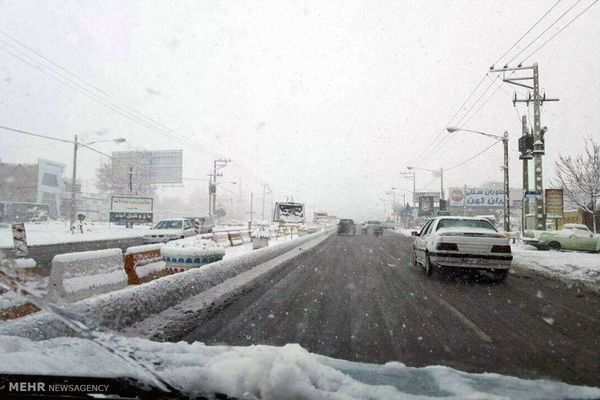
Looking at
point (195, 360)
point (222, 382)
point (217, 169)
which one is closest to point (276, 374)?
point (222, 382)

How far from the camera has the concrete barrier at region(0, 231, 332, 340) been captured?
3.36 meters

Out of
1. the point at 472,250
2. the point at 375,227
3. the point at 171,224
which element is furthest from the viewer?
the point at 375,227

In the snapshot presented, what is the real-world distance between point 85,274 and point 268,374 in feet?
12.3

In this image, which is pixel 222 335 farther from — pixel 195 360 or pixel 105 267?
pixel 105 267

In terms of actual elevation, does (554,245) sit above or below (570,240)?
below

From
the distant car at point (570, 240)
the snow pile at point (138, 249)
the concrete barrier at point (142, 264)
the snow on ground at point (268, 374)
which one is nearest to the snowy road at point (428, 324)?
the snow on ground at point (268, 374)

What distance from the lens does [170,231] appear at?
2402 cm

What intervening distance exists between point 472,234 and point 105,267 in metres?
7.51

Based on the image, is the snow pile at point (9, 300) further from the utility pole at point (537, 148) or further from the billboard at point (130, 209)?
the billboard at point (130, 209)

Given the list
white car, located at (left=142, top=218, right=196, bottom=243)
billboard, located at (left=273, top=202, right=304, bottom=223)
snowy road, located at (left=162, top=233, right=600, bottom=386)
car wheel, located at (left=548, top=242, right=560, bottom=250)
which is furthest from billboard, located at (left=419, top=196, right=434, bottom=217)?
snowy road, located at (left=162, top=233, right=600, bottom=386)

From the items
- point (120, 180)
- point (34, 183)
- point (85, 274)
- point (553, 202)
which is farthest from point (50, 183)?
point (553, 202)

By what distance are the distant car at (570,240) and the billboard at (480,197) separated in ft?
191

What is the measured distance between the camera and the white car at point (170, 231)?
2361 cm

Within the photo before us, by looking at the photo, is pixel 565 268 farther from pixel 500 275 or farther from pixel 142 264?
pixel 142 264
